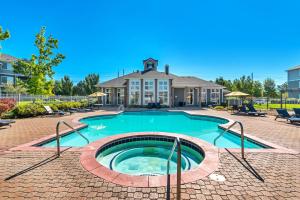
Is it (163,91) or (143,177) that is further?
(163,91)

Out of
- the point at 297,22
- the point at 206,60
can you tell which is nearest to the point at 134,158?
the point at 297,22

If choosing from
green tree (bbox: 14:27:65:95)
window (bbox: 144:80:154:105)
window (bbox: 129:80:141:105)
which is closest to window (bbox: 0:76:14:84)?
green tree (bbox: 14:27:65:95)

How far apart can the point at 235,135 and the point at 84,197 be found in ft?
26.1

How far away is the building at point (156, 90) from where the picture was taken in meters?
24.5

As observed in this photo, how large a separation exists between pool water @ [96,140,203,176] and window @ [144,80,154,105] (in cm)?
1756

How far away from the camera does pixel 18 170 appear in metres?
3.86

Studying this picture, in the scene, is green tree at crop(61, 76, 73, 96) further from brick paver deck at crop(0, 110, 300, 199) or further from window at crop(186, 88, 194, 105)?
brick paver deck at crop(0, 110, 300, 199)

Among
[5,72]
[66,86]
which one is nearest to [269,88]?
[66,86]

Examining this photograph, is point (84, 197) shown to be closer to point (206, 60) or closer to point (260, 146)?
point (260, 146)

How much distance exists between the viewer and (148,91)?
80.7ft

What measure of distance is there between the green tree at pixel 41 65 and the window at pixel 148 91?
1419cm

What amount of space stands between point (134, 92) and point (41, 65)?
14.6 m

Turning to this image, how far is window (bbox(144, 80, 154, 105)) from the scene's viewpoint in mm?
24484

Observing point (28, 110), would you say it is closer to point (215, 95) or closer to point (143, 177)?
point (143, 177)
